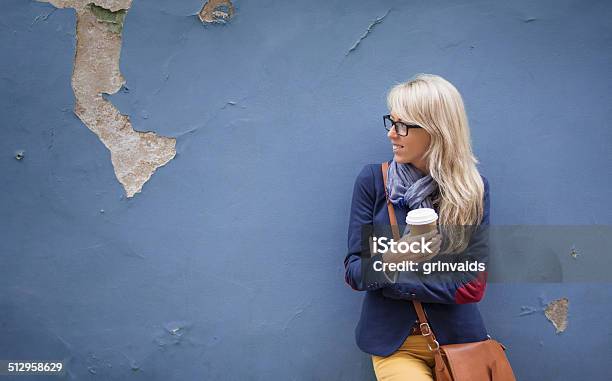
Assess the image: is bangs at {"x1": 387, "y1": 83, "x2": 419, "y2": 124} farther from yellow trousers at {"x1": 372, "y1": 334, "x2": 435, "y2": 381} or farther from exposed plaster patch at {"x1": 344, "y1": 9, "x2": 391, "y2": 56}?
yellow trousers at {"x1": 372, "y1": 334, "x2": 435, "y2": 381}

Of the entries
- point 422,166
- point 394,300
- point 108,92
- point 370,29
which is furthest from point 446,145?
point 108,92

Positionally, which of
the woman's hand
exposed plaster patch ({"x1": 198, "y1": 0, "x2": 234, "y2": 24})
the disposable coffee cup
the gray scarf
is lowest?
the woman's hand

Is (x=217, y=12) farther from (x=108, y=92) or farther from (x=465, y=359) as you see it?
(x=465, y=359)

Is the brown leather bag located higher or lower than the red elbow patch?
lower

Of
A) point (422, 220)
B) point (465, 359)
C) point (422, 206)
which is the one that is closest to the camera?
point (422, 220)

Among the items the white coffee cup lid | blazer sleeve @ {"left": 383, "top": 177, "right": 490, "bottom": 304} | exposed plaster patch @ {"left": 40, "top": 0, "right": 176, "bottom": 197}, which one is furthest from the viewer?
exposed plaster patch @ {"left": 40, "top": 0, "right": 176, "bottom": 197}

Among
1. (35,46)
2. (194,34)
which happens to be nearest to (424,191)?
(194,34)

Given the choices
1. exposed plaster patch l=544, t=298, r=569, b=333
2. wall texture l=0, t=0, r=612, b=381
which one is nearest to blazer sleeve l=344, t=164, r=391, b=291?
wall texture l=0, t=0, r=612, b=381

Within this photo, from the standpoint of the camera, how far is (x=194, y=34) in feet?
7.75

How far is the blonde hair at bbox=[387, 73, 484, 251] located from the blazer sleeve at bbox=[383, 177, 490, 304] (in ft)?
0.14

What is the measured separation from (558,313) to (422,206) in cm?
96

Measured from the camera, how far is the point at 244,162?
7.86ft

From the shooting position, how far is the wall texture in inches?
93.0

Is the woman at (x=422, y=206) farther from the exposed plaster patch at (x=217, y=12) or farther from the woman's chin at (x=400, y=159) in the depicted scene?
the exposed plaster patch at (x=217, y=12)
